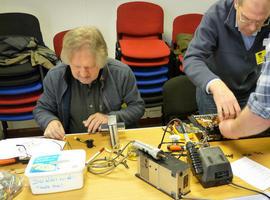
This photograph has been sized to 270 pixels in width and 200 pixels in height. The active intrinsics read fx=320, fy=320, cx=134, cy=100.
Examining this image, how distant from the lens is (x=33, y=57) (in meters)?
2.73

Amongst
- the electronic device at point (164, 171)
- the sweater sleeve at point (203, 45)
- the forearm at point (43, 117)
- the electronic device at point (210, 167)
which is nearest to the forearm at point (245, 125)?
the electronic device at point (210, 167)

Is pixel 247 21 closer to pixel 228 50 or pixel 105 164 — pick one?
pixel 228 50

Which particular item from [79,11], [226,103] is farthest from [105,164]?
[79,11]

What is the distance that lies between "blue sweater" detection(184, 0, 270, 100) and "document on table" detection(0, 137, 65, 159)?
0.75m

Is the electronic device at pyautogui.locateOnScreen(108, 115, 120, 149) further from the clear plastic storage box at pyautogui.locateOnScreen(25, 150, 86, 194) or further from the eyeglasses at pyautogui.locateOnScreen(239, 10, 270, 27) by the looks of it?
the eyeglasses at pyautogui.locateOnScreen(239, 10, 270, 27)

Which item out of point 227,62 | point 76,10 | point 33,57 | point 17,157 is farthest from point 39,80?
point 227,62

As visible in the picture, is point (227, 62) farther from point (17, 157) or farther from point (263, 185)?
point (17, 157)

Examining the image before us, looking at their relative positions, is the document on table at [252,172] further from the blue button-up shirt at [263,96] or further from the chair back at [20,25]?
the chair back at [20,25]

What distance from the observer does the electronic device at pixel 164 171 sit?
3.79ft

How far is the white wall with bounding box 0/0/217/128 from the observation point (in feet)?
10.3

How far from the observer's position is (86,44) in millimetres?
1636

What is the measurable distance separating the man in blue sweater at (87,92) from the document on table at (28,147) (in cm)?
16

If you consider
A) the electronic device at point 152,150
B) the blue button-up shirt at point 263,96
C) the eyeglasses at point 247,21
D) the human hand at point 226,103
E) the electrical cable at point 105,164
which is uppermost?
the eyeglasses at point 247,21

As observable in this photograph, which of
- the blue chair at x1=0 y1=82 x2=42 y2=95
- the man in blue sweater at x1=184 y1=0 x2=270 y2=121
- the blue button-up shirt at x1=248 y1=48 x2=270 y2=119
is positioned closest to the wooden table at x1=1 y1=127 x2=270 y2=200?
the man in blue sweater at x1=184 y1=0 x2=270 y2=121
